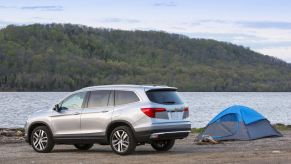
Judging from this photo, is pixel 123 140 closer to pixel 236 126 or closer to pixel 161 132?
pixel 161 132

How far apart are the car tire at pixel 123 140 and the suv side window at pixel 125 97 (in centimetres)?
72

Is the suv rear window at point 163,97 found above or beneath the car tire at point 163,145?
above

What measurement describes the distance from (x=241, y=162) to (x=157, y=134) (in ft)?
8.70

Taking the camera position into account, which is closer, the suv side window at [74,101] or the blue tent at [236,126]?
the suv side window at [74,101]

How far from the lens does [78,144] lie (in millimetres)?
19625

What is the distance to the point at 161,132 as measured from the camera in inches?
684

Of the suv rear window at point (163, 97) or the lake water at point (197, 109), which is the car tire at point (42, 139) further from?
the lake water at point (197, 109)

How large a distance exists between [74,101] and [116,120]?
1.74 m

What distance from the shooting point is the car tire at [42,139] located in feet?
62.2

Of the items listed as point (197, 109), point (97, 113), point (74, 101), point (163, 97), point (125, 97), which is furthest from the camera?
point (197, 109)

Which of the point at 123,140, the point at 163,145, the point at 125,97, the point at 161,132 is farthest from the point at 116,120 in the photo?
the point at 163,145

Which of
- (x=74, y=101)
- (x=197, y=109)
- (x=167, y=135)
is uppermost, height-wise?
(x=74, y=101)

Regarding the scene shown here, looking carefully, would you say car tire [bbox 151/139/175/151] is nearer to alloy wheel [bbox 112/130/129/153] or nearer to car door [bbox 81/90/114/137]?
alloy wheel [bbox 112/130/129/153]

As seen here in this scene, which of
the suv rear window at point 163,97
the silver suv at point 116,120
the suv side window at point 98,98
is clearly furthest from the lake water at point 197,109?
the suv rear window at point 163,97
